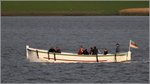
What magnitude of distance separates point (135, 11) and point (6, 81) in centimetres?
14200

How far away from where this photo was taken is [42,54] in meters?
67.7

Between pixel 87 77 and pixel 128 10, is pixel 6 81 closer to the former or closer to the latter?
pixel 87 77

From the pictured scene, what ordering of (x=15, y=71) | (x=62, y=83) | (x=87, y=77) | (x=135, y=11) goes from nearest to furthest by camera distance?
(x=62, y=83), (x=87, y=77), (x=15, y=71), (x=135, y=11)

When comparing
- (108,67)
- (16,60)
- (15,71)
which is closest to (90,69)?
(108,67)

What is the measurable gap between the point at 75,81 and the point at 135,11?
14124cm

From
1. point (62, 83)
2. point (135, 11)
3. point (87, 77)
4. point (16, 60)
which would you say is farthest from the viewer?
point (135, 11)

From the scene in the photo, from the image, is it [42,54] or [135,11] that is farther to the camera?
[135,11]

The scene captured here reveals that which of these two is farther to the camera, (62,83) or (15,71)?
(15,71)

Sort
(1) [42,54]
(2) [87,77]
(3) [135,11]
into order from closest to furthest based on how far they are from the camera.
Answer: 1. (2) [87,77]
2. (1) [42,54]
3. (3) [135,11]

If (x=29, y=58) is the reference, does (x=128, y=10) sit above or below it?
above

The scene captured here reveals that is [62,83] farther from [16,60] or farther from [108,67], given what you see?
[16,60]

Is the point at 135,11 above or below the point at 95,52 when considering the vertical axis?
above

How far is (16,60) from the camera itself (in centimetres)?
7306

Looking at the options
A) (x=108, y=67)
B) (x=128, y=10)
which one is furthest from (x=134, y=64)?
(x=128, y=10)
